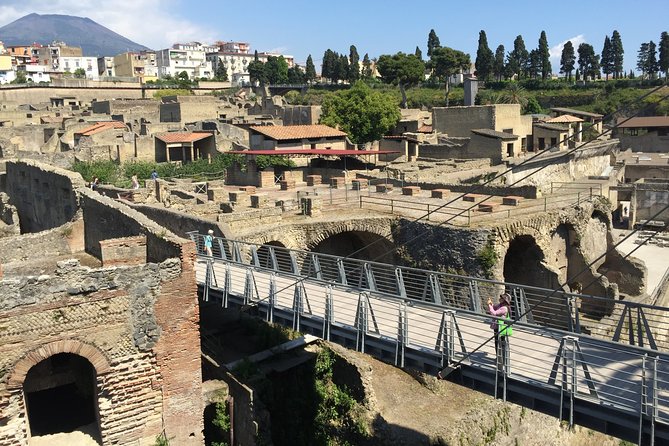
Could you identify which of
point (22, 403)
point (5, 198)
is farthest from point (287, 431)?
point (5, 198)

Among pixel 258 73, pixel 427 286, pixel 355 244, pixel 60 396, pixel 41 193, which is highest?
pixel 258 73

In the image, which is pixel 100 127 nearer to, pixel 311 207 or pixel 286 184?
pixel 286 184

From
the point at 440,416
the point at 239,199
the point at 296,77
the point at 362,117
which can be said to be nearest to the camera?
the point at 440,416

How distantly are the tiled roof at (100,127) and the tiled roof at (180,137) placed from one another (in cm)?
366

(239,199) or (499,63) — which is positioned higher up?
(499,63)

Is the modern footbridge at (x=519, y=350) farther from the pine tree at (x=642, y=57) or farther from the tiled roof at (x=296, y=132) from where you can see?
the pine tree at (x=642, y=57)

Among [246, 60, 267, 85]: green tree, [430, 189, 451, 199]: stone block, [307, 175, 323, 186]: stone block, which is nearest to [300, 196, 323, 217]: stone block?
[430, 189, 451, 199]: stone block

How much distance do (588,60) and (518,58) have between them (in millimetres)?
10737

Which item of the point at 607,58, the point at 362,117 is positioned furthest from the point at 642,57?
the point at 362,117

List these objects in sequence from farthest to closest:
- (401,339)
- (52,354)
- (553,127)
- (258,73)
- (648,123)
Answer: (258,73), (648,123), (553,127), (52,354), (401,339)

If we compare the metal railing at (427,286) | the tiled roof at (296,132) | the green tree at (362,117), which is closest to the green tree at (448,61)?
the green tree at (362,117)

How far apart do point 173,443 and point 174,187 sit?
17902 mm

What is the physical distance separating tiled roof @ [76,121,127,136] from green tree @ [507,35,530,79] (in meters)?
56.2

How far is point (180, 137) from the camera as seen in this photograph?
4209cm
